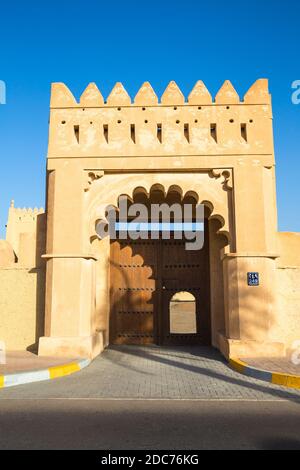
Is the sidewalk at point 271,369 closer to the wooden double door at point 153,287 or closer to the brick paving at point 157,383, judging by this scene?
the brick paving at point 157,383

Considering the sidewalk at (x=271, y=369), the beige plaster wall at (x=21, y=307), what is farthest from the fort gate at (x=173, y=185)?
the beige plaster wall at (x=21, y=307)

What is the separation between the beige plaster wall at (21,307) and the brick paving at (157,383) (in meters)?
2.00

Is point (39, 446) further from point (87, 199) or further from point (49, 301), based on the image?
point (87, 199)

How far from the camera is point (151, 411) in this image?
5.26 metres

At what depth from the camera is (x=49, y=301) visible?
9.49 m

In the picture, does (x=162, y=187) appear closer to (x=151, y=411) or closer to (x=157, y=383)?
(x=157, y=383)

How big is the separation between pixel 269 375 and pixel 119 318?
5.85 m

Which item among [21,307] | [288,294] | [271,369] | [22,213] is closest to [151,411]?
[271,369]

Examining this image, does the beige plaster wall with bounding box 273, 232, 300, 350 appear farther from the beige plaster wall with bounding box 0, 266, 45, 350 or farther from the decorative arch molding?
the beige plaster wall with bounding box 0, 266, 45, 350

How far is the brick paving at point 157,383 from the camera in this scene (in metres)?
A: 6.13

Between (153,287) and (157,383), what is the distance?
5281 millimetres

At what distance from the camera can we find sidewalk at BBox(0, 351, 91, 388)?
694 cm
